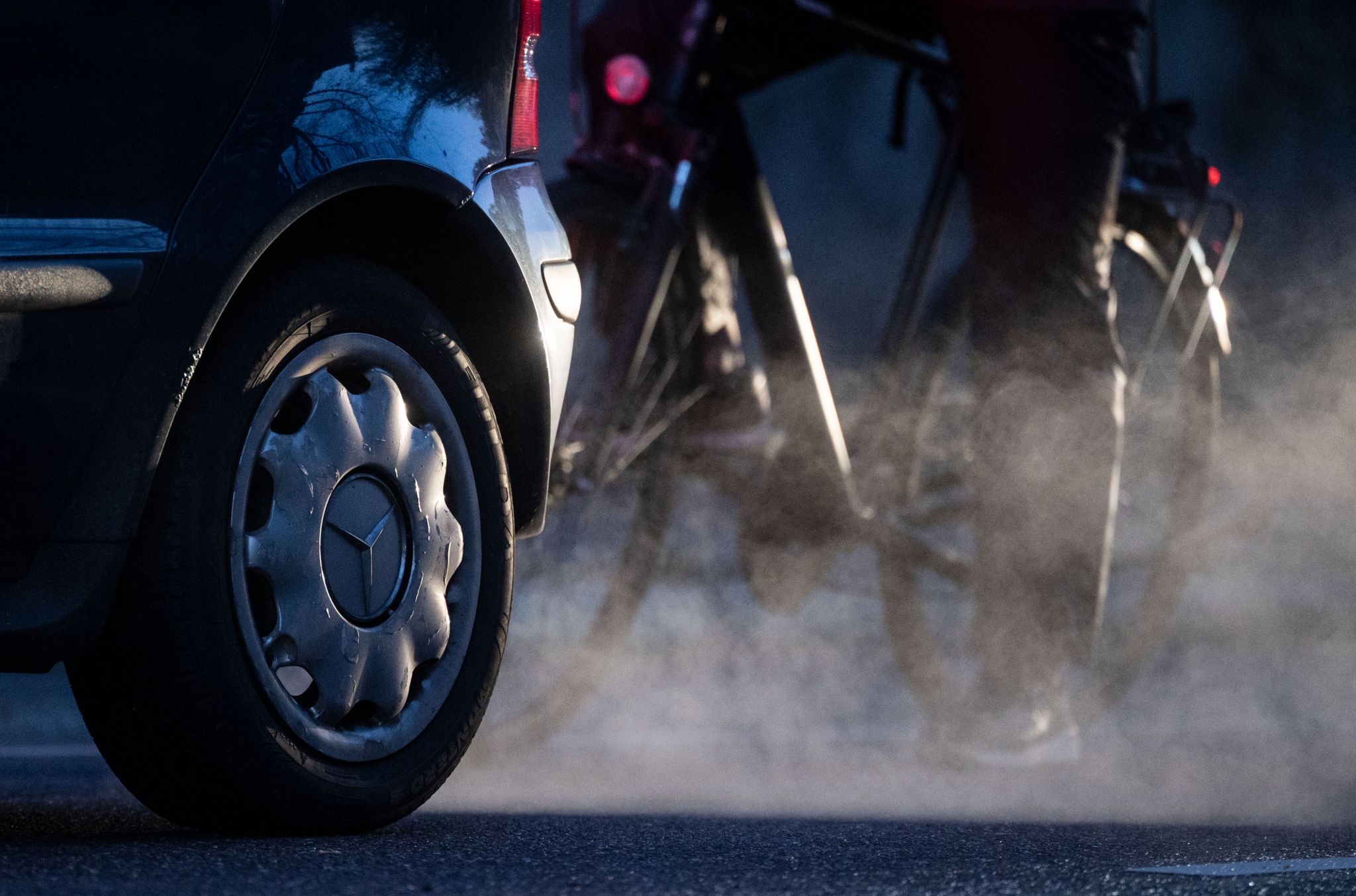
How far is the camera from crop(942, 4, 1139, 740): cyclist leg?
10.6ft

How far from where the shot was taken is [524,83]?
2.26 metres

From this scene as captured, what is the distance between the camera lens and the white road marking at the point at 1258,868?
1740 mm

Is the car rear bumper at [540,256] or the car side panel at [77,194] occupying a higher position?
the car side panel at [77,194]

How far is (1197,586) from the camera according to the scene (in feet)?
22.9

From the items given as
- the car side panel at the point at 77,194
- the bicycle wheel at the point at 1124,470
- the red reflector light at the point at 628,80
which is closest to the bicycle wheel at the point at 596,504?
the red reflector light at the point at 628,80

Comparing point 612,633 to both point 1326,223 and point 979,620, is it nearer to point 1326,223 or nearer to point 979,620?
point 979,620

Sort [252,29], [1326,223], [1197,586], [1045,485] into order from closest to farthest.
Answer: [252,29] < [1045,485] < [1197,586] < [1326,223]

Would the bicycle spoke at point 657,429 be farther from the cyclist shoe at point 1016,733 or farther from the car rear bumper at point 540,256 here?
the car rear bumper at point 540,256

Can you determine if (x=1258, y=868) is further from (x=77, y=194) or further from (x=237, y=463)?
(x=77, y=194)

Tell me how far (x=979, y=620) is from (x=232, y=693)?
1.97m

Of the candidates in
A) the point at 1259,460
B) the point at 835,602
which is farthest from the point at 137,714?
the point at 835,602

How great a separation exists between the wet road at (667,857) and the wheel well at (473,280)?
50 cm

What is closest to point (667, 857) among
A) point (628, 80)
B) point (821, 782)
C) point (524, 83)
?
point (524, 83)

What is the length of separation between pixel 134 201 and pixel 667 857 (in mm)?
857
